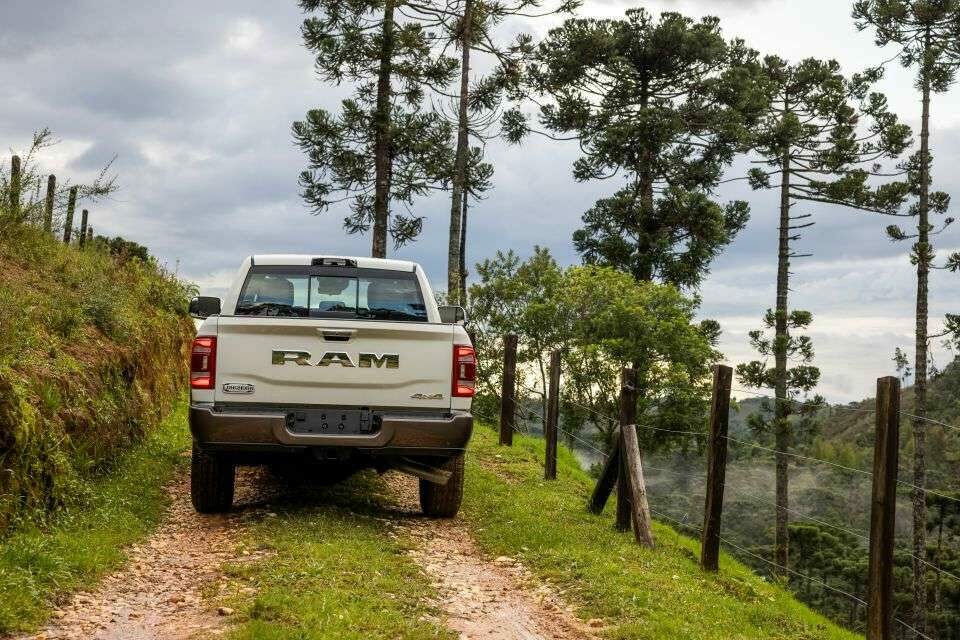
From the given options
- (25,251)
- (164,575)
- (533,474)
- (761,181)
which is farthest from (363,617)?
(761,181)

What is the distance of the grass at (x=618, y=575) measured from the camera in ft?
20.7

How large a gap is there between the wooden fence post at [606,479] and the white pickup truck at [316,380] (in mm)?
1974

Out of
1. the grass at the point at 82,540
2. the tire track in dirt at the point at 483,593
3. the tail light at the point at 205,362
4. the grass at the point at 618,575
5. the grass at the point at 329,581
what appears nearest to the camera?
the grass at the point at 329,581

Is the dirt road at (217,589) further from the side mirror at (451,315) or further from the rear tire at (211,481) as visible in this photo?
the side mirror at (451,315)

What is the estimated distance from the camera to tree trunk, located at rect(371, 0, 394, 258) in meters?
27.8

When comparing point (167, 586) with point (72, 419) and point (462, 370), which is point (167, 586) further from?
point (462, 370)

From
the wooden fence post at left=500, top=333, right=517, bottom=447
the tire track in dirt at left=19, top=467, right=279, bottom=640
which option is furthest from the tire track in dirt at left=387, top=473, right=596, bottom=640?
the wooden fence post at left=500, top=333, right=517, bottom=447

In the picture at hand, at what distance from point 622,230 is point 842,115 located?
941 cm

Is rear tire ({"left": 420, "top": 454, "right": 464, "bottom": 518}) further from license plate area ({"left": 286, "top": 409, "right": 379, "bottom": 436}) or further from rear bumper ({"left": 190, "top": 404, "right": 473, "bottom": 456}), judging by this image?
license plate area ({"left": 286, "top": 409, "right": 379, "bottom": 436})

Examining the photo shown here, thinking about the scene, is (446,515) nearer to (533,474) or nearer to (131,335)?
(533,474)

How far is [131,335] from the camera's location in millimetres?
12148

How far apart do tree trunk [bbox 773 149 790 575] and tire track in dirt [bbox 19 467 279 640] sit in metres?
26.7

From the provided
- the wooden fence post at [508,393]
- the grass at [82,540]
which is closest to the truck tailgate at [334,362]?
the grass at [82,540]

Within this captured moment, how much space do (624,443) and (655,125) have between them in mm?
29427
